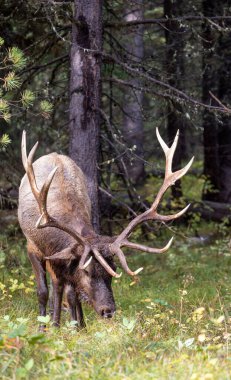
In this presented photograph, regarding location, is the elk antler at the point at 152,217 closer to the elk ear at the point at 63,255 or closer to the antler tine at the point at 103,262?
the antler tine at the point at 103,262

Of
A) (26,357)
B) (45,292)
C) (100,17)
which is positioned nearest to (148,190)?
(100,17)

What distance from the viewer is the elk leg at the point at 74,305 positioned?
730 cm

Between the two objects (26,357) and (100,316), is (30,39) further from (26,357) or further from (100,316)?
(26,357)

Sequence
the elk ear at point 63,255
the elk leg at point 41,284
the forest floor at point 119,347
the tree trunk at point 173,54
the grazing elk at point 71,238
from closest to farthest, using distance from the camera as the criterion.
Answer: the forest floor at point 119,347
the grazing elk at point 71,238
the elk ear at point 63,255
the elk leg at point 41,284
the tree trunk at point 173,54

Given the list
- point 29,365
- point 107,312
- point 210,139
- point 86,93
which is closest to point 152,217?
point 107,312

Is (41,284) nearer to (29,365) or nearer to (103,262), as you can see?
(103,262)

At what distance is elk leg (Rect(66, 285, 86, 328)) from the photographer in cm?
730

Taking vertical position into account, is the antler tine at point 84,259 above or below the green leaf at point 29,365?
above

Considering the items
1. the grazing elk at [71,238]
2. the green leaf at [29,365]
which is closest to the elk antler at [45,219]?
the grazing elk at [71,238]

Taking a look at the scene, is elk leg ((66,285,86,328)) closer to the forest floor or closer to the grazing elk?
the grazing elk

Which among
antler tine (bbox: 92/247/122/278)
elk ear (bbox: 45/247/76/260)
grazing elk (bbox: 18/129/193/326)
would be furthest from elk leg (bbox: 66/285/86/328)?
antler tine (bbox: 92/247/122/278)

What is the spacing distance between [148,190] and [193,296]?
752 centimetres

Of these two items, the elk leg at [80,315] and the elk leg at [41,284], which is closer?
the elk leg at [80,315]

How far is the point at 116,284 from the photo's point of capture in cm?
943
